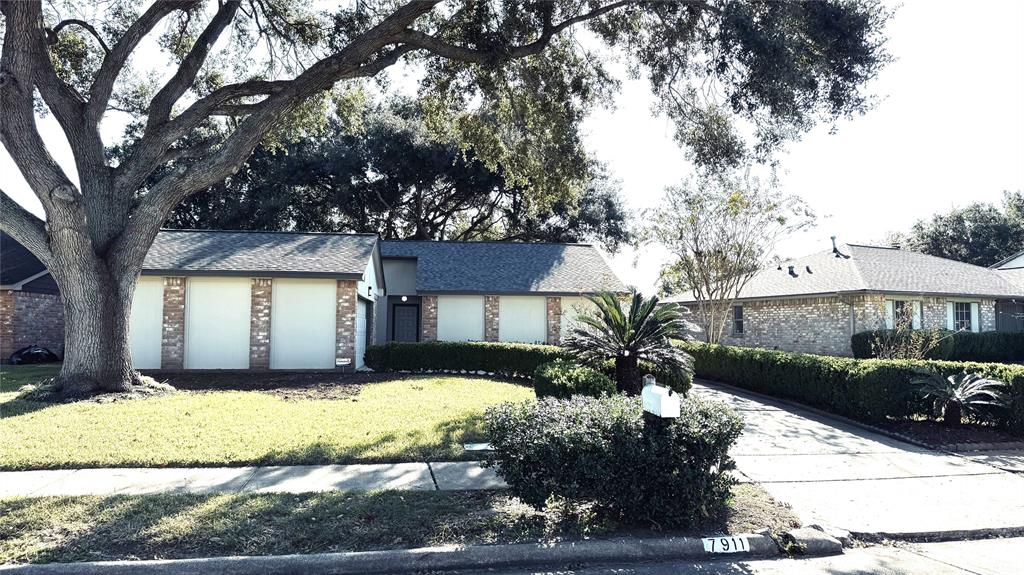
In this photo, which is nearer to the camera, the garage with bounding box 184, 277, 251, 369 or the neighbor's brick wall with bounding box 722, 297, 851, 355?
the garage with bounding box 184, 277, 251, 369

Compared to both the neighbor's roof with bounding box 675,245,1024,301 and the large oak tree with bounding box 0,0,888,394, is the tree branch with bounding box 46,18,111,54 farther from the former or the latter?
the neighbor's roof with bounding box 675,245,1024,301

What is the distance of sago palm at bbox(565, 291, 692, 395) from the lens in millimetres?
9820

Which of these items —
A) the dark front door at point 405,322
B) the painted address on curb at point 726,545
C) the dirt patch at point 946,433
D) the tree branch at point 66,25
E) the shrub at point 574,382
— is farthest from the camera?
the dark front door at point 405,322

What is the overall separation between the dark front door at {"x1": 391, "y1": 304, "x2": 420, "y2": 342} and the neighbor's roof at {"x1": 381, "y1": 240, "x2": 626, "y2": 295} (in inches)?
82.1

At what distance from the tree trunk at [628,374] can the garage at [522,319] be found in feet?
34.1

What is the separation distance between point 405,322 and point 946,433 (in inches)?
695

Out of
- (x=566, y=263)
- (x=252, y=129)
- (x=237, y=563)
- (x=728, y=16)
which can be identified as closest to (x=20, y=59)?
(x=252, y=129)

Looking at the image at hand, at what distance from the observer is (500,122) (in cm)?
1466

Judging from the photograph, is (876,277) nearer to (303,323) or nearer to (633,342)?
(633,342)

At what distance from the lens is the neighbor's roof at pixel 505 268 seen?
20.2 meters

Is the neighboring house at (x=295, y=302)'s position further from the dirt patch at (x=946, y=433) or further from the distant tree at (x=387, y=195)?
the dirt patch at (x=946, y=433)

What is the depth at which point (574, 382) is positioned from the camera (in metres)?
8.45

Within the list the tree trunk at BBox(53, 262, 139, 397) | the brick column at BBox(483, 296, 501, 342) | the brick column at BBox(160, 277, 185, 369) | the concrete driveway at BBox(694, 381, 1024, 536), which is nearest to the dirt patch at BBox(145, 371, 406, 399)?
the brick column at BBox(160, 277, 185, 369)

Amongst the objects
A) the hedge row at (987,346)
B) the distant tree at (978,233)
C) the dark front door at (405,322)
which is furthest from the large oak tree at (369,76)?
the distant tree at (978,233)
